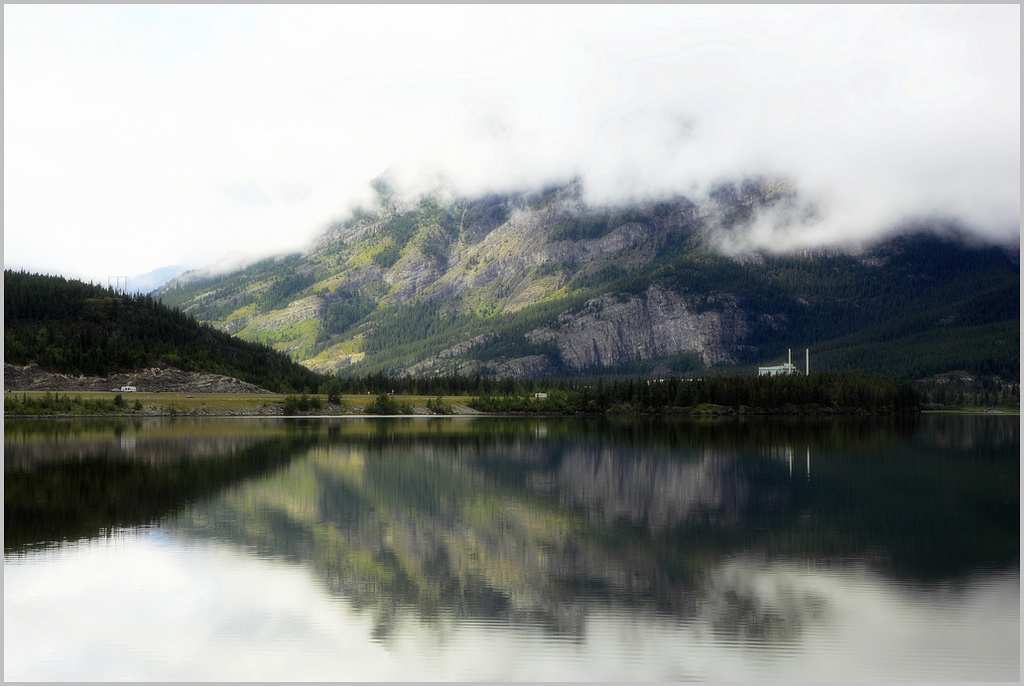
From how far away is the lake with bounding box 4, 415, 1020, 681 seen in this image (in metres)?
19.8

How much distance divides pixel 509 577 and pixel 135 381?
173338 mm

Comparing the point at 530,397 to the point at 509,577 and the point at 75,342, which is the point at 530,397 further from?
the point at 509,577

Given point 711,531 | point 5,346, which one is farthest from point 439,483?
point 5,346

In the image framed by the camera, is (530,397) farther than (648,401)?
Yes

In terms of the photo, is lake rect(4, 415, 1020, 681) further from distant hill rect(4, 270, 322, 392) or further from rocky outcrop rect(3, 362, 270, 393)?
distant hill rect(4, 270, 322, 392)

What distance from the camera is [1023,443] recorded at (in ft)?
270

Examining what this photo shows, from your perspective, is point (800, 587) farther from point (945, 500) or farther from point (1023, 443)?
point (1023, 443)

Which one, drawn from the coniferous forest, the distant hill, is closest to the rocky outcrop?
the distant hill

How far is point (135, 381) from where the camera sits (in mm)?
177500

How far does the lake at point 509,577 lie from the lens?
1977cm

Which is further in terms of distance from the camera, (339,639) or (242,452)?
(242,452)

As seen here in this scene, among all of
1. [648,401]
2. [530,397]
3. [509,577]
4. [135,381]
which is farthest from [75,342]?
[509,577]

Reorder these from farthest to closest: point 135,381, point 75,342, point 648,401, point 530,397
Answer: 1. point 530,397
2. point 648,401
3. point 75,342
4. point 135,381

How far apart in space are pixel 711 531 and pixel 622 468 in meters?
24.6
